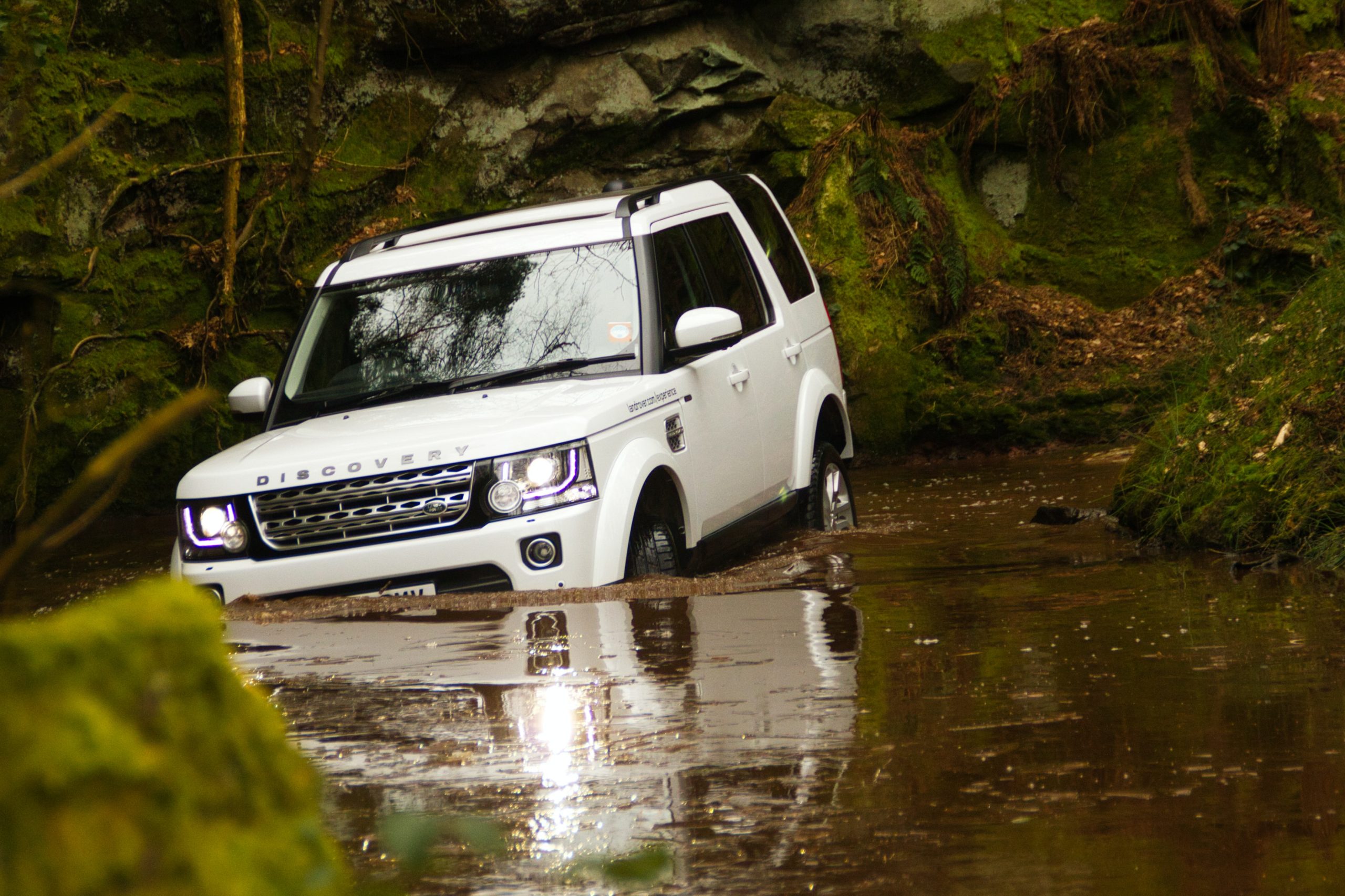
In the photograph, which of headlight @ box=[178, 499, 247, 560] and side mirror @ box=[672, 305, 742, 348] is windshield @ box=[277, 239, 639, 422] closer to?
side mirror @ box=[672, 305, 742, 348]

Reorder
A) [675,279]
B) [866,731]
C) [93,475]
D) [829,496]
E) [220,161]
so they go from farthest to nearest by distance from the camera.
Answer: [220,161] < [829,496] < [675,279] < [866,731] < [93,475]

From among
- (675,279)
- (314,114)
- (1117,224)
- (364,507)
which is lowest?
(364,507)

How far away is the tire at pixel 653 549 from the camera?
6.13m

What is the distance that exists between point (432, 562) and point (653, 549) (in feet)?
3.16

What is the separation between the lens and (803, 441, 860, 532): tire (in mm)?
8039


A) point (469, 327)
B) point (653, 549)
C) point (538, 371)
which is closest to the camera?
point (653, 549)

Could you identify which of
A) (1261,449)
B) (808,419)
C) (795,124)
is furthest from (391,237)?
(795,124)

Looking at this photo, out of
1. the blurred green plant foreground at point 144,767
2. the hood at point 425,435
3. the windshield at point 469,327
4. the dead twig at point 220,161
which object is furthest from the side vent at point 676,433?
the dead twig at point 220,161

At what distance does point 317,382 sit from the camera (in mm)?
6980

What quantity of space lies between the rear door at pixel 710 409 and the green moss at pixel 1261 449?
1.93 m

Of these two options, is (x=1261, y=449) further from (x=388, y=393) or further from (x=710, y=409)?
(x=388, y=393)

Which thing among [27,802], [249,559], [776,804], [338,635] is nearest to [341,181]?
[249,559]

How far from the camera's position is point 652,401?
6297 mm

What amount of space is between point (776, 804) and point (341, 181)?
1254 cm
